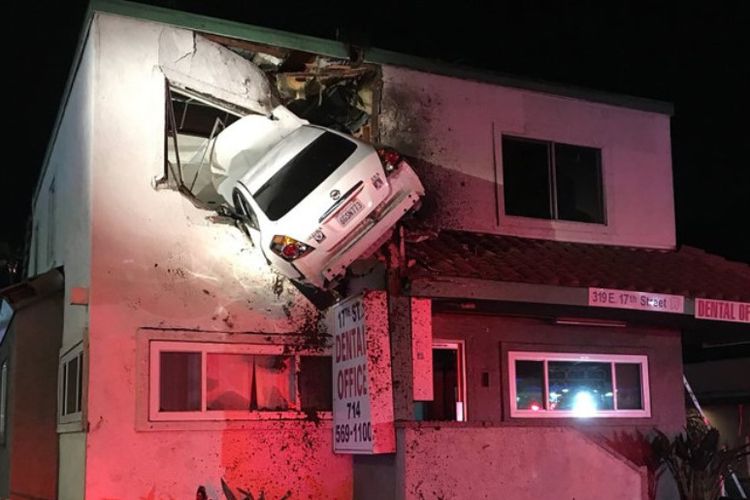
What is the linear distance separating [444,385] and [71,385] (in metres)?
4.89

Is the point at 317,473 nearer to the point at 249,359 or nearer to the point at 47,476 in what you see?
the point at 249,359

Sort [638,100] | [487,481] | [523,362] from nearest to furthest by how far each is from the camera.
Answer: [487,481] < [523,362] < [638,100]

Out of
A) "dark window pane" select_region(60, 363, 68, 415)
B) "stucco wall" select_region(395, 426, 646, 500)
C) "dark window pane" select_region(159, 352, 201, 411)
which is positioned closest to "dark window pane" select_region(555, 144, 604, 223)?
"stucco wall" select_region(395, 426, 646, 500)

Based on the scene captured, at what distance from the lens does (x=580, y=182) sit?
12.9 m

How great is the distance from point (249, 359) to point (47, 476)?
369 centimetres

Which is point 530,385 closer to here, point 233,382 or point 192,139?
point 233,382

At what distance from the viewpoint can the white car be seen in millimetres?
9094

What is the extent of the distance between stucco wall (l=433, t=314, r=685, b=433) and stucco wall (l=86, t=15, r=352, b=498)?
2291mm

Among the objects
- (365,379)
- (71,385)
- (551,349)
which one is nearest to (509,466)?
(365,379)

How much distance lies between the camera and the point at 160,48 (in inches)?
406

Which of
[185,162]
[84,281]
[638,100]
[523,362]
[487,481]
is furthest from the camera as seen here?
[638,100]

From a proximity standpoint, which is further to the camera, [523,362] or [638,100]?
[638,100]

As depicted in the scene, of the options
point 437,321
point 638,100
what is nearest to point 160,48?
point 437,321

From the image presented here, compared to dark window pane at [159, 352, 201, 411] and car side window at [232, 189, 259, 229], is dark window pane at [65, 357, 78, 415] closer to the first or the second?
dark window pane at [159, 352, 201, 411]
